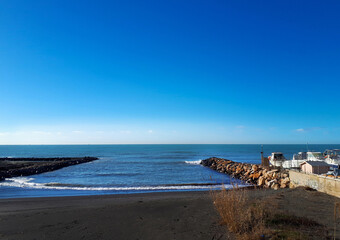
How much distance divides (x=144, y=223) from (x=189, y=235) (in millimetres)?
2085

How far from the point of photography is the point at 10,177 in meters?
25.6

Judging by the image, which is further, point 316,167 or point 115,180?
point 115,180

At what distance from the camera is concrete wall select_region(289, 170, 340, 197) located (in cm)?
1108

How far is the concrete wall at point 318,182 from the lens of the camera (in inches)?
436

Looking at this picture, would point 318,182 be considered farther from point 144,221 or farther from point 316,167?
point 144,221

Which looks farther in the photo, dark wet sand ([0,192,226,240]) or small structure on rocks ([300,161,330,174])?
small structure on rocks ([300,161,330,174])

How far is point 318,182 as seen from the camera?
12.6 m

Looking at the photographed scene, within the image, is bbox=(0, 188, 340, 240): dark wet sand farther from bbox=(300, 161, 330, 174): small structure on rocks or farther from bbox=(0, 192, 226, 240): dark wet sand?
bbox=(300, 161, 330, 174): small structure on rocks

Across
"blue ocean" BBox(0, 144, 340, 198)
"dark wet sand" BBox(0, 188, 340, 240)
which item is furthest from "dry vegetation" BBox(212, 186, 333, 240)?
"blue ocean" BBox(0, 144, 340, 198)

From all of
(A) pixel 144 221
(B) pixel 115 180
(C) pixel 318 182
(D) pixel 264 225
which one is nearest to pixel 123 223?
(A) pixel 144 221

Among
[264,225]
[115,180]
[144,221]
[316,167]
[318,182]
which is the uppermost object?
[316,167]

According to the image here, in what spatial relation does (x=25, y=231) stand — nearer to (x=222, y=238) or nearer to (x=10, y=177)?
(x=222, y=238)

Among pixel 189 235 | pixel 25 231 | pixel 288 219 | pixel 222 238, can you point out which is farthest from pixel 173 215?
pixel 25 231

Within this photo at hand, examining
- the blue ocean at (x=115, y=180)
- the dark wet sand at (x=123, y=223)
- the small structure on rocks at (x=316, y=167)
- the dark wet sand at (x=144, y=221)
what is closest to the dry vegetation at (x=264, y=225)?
the dark wet sand at (x=144, y=221)
